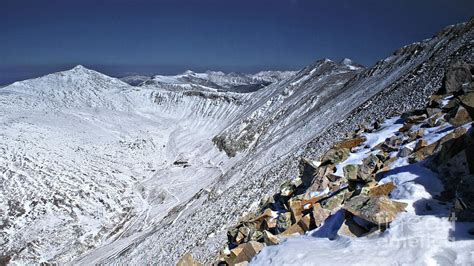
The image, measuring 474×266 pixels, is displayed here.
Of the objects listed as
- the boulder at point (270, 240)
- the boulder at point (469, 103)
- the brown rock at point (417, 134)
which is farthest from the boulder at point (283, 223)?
the boulder at point (469, 103)

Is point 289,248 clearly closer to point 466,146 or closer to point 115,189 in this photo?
point 466,146

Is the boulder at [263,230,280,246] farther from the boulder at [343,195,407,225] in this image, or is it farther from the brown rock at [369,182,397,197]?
the brown rock at [369,182,397,197]

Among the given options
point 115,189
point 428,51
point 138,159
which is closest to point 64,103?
point 138,159

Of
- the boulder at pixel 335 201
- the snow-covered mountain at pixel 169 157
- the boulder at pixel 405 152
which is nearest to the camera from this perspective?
the boulder at pixel 335 201

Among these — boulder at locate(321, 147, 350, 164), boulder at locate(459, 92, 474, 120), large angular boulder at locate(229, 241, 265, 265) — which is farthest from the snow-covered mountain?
boulder at locate(459, 92, 474, 120)

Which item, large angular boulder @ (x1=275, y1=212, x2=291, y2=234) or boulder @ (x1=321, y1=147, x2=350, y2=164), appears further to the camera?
boulder @ (x1=321, y1=147, x2=350, y2=164)

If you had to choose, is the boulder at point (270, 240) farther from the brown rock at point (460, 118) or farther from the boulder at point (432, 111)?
the boulder at point (432, 111)

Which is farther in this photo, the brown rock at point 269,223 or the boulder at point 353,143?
the boulder at point 353,143
